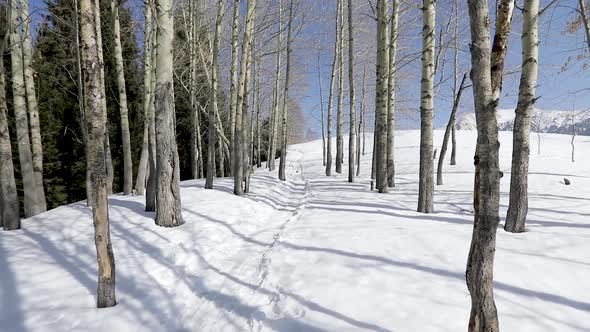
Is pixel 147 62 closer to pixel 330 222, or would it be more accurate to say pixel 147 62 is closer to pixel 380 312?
pixel 330 222

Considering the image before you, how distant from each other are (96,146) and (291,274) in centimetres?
269

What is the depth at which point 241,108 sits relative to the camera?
367 inches

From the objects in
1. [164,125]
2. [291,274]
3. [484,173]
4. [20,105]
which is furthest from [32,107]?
[484,173]

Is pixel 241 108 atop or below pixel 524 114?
atop

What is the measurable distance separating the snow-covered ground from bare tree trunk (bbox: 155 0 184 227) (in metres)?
0.37

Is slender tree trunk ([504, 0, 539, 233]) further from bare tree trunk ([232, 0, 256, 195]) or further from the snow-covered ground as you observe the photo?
bare tree trunk ([232, 0, 256, 195])

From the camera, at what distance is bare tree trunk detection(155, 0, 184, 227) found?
5398mm

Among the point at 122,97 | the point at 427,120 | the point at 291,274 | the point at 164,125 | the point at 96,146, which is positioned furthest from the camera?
the point at 122,97

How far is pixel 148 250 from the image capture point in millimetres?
4441

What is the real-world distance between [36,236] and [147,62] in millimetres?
5708

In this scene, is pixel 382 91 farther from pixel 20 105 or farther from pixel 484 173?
pixel 20 105

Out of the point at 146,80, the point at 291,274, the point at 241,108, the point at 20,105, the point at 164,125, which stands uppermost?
the point at 146,80

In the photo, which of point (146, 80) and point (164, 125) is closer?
point (164, 125)

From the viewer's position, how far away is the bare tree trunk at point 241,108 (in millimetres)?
8875
